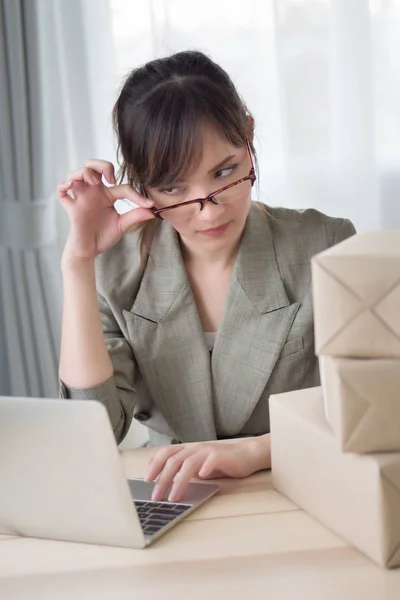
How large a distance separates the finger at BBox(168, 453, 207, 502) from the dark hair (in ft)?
1.67

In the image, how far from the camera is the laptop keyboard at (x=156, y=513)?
102cm

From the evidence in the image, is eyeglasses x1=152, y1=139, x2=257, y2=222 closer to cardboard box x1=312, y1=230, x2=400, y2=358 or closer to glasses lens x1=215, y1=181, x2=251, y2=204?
glasses lens x1=215, y1=181, x2=251, y2=204

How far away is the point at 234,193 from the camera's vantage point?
1463 mm

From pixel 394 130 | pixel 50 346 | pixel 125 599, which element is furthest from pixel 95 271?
pixel 394 130

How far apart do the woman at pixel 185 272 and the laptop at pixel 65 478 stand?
455 millimetres

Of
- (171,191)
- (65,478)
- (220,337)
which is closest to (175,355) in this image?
(220,337)

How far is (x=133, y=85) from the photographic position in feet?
5.02

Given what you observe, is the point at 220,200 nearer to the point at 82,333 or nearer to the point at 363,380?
the point at 82,333

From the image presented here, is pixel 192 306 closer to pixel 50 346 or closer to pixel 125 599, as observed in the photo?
pixel 125 599

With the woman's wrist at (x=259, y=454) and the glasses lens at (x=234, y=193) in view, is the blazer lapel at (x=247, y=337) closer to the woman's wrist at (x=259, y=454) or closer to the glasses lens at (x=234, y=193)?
the glasses lens at (x=234, y=193)

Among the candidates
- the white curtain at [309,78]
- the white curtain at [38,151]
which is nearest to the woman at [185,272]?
the white curtain at [309,78]

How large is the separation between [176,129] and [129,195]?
0.16 metres

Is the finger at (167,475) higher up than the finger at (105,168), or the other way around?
the finger at (105,168)

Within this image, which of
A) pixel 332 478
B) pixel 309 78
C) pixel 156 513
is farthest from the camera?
pixel 309 78
